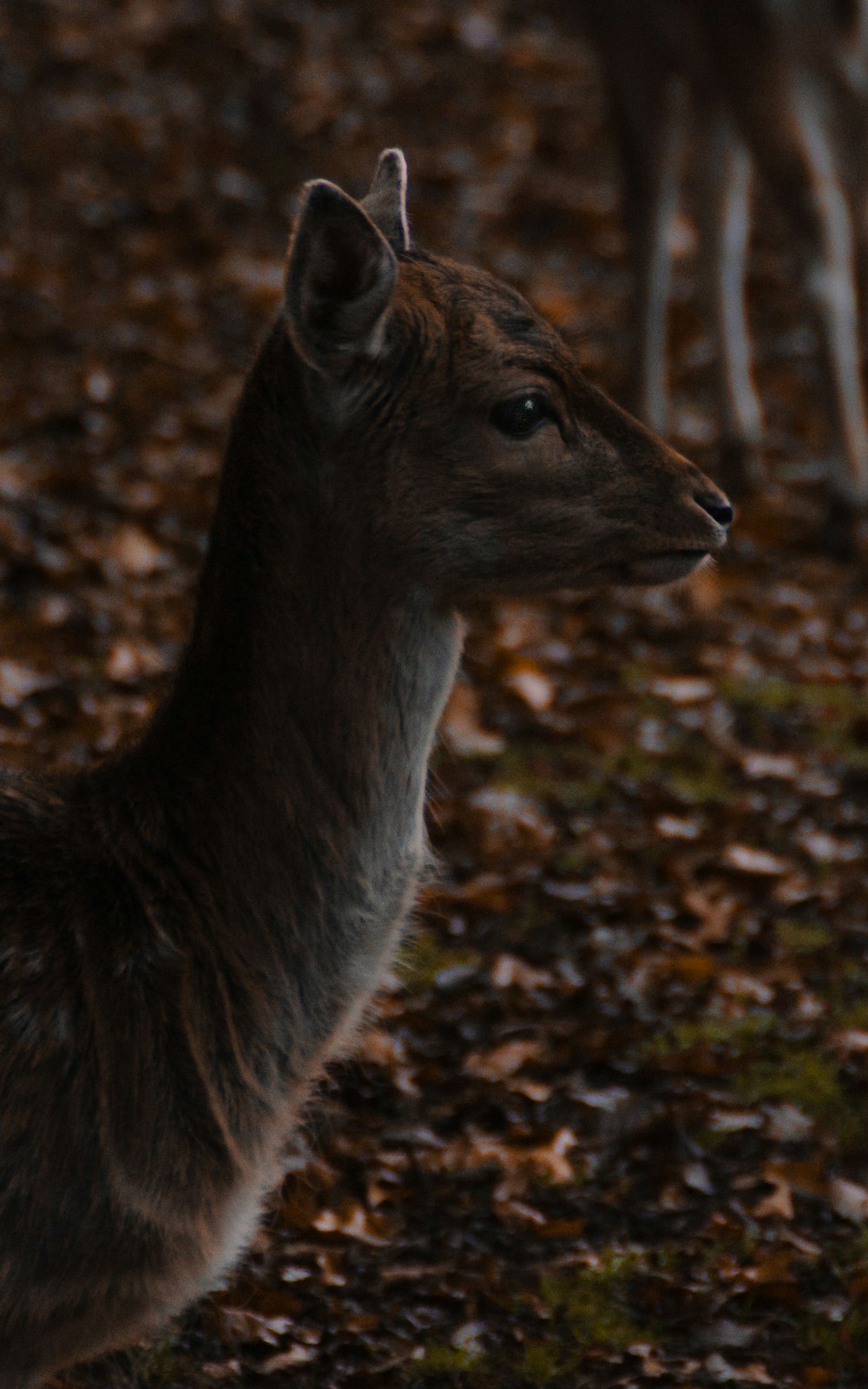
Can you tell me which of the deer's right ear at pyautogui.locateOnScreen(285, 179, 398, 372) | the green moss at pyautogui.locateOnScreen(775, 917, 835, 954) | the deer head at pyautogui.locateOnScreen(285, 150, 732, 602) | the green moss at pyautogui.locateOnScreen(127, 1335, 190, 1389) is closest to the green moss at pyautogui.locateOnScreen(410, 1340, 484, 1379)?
the green moss at pyautogui.locateOnScreen(127, 1335, 190, 1389)

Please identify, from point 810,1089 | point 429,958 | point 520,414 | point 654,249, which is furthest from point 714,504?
point 654,249

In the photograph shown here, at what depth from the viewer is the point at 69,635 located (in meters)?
5.84

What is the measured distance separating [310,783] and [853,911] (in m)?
2.88

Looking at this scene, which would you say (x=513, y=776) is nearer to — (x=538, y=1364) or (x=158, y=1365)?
(x=538, y=1364)

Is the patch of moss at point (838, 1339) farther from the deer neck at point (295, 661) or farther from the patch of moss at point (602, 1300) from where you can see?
the deer neck at point (295, 661)

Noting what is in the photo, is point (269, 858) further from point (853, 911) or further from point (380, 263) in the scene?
point (853, 911)

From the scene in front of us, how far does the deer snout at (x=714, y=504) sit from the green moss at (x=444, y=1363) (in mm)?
1785

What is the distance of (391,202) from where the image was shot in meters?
2.96

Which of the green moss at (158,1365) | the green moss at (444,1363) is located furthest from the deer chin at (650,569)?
the green moss at (158,1365)

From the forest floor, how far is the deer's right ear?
1093 millimetres

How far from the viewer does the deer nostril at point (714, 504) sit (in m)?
2.97

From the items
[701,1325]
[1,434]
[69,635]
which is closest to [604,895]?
[701,1325]

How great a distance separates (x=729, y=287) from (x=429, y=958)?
4443 mm

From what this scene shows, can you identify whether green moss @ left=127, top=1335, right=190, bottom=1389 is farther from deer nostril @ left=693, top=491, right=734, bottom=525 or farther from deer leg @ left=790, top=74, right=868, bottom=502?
deer leg @ left=790, top=74, right=868, bottom=502
